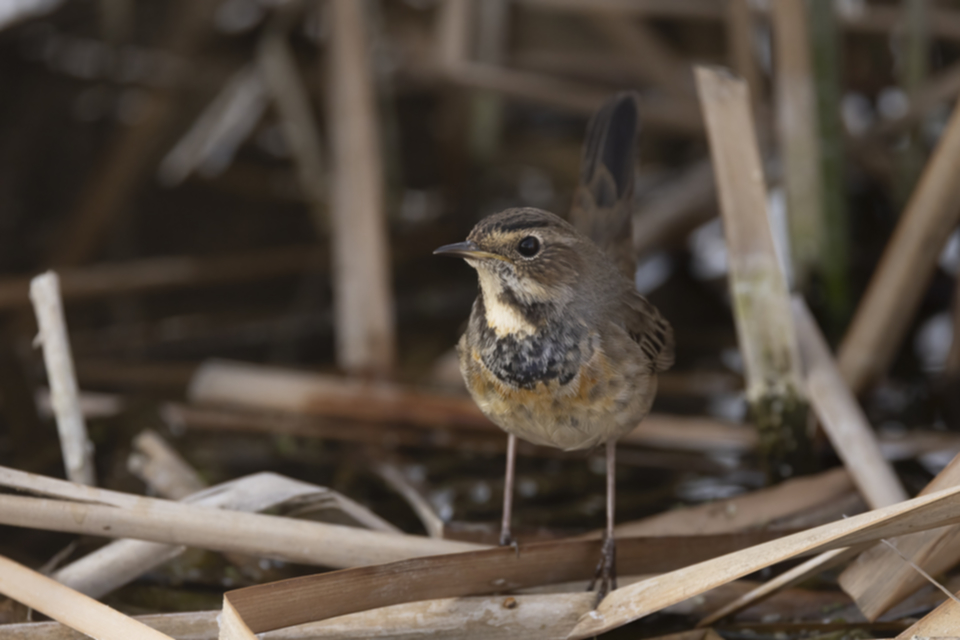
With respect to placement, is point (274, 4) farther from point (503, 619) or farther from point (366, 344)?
point (503, 619)

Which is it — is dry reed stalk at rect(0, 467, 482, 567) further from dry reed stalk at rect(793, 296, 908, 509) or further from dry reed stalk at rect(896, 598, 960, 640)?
dry reed stalk at rect(793, 296, 908, 509)

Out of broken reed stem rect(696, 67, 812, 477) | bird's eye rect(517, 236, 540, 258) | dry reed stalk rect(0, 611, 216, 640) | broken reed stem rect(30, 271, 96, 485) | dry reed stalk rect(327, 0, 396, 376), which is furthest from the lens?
dry reed stalk rect(327, 0, 396, 376)

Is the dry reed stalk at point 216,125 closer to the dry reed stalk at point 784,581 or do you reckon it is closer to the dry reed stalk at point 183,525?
the dry reed stalk at point 183,525

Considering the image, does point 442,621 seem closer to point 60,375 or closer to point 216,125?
point 60,375

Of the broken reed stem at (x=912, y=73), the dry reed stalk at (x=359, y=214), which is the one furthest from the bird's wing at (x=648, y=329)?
the broken reed stem at (x=912, y=73)

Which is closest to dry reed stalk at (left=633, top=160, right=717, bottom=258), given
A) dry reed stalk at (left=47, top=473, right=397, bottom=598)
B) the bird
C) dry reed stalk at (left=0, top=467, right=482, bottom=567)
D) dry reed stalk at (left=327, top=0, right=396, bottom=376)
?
dry reed stalk at (left=327, top=0, right=396, bottom=376)

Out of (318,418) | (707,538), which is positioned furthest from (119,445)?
(707,538)
